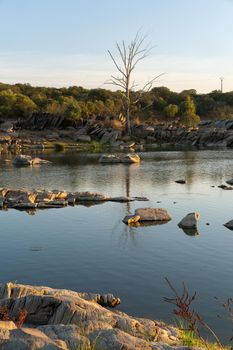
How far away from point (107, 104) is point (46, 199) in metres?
82.8

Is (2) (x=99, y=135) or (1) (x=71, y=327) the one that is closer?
(1) (x=71, y=327)

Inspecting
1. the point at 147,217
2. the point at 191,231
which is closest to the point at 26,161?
the point at 147,217

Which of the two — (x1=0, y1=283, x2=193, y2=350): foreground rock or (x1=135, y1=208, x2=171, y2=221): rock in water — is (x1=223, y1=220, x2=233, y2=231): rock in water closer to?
(x1=135, y1=208, x2=171, y2=221): rock in water

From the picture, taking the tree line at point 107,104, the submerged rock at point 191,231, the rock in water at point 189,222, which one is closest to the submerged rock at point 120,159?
the rock in water at point 189,222

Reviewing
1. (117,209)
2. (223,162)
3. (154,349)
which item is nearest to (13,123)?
(223,162)

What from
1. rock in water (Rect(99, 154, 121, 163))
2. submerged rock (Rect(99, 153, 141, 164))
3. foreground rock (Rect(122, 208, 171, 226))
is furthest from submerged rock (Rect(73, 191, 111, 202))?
rock in water (Rect(99, 154, 121, 163))

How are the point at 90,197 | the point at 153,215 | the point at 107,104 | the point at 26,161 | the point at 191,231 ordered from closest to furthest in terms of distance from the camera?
the point at 191,231 → the point at 153,215 → the point at 90,197 → the point at 26,161 → the point at 107,104

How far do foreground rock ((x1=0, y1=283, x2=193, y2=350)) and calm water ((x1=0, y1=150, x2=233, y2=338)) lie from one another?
2.48 meters

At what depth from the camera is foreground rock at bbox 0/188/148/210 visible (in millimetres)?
31592

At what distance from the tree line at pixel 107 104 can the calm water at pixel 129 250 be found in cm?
5987

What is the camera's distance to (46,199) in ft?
108

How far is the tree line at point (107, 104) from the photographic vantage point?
9756 centimetres

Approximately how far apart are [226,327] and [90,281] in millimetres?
5364

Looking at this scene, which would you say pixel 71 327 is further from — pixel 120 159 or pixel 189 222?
pixel 120 159
